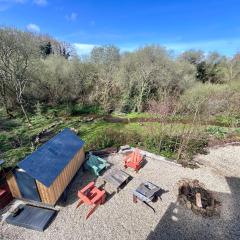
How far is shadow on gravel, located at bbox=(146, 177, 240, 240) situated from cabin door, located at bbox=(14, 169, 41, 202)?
155 inches

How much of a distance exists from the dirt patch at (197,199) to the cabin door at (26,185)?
5165 mm

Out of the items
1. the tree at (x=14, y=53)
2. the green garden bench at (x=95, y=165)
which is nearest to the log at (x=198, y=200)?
the green garden bench at (x=95, y=165)

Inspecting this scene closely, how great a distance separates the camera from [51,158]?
20.9 feet

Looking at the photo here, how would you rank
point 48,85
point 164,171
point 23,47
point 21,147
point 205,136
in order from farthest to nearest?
point 48,85 → point 23,47 → point 205,136 → point 21,147 → point 164,171

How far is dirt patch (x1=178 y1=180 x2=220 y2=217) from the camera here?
616 centimetres

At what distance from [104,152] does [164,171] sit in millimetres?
3222

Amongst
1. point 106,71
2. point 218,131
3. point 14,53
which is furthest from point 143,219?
point 106,71

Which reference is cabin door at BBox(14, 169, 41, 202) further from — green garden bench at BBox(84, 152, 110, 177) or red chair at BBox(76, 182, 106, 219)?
green garden bench at BBox(84, 152, 110, 177)

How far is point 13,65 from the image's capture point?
14453 mm

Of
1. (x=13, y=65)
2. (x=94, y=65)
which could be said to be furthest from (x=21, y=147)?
(x=94, y=65)

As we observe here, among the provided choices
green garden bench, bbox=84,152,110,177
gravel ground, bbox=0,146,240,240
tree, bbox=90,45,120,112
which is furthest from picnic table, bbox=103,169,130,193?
tree, bbox=90,45,120,112

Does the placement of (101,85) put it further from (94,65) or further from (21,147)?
(21,147)

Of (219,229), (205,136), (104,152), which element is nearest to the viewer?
(219,229)

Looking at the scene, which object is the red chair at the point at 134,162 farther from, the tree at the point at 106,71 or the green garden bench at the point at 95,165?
the tree at the point at 106,71
